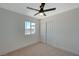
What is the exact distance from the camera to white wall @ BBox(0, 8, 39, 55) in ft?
9.78

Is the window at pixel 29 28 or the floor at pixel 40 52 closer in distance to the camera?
the floor at pixel 40 52

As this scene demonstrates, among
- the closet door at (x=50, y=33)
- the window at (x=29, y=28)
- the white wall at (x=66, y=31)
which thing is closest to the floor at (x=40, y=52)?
the white wall at (x=66, y=31)

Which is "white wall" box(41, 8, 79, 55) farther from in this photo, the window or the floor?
the window

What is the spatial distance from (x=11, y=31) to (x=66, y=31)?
9.01 feet

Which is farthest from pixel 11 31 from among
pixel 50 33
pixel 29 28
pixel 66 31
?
pixel 66 31

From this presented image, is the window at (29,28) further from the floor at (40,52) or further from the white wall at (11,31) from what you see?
the floor at (40,52)

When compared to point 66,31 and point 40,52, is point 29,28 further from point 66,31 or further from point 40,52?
point 66,31

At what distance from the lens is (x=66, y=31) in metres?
3.44

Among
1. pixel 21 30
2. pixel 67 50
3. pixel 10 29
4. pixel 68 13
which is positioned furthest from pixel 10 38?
pixel 68 13

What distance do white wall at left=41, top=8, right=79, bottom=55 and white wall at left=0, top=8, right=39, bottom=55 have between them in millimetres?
1887

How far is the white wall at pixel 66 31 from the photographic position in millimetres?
3031

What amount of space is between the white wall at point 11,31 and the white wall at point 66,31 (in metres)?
1.89

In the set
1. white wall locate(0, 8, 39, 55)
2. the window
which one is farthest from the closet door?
white wall locate(0, 8, 39, 55)

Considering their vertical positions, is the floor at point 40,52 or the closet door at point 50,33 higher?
the closet door at point 50,33
